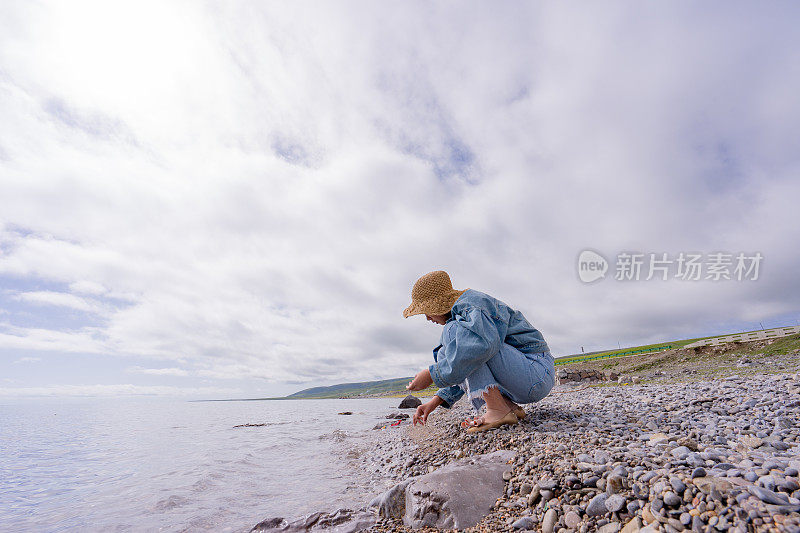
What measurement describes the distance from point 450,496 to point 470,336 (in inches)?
60.1

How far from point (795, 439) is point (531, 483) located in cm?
304

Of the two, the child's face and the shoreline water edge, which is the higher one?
the child's face

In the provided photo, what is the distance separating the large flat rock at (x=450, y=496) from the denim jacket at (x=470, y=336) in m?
0.92

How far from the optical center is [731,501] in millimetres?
2037

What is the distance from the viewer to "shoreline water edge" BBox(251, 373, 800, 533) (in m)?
2.09

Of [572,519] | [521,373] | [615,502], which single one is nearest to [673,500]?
[615,502]

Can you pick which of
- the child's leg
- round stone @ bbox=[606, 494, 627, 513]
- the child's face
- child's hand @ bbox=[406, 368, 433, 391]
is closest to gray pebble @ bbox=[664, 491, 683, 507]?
round stone @ bbox=[606, 494, 627, 513]

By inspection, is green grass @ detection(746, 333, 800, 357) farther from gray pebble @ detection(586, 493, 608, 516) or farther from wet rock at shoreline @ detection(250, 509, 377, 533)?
wet rock at shoreline @ detection(250, 509, 377, 533)

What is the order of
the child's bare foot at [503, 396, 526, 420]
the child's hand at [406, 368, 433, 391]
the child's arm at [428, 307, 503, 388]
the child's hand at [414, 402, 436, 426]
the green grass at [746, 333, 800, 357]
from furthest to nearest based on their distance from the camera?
the green grass at [746, 333, 800, 357] → the child's bare foot at [503, 396, 526, 420] → the child's hand at [414, 402, 436, 426] → the child's hand at [406, 368, 433, 391] → the child's arm at [428, 307, 503, 388]

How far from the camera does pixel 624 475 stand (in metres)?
2.68

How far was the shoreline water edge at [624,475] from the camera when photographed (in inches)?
82.4

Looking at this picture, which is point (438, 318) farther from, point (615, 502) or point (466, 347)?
point (615, 502)

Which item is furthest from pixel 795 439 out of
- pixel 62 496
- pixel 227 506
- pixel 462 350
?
pixel 62 496

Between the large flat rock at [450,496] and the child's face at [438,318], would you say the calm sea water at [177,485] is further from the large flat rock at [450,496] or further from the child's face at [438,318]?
the child's face at [438,318]
